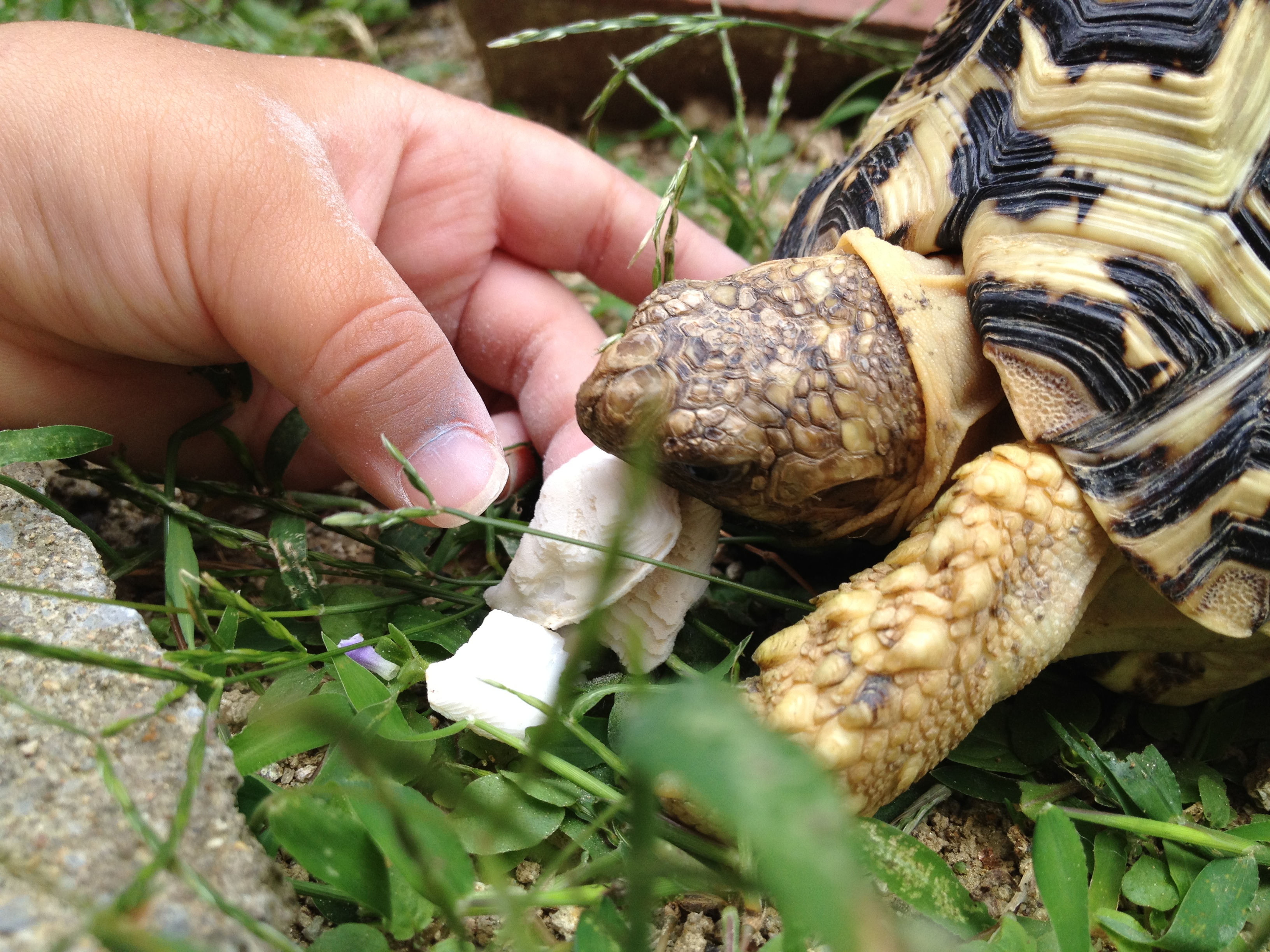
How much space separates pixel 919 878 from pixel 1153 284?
25.4 inches

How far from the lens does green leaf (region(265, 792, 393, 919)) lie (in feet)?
2.45

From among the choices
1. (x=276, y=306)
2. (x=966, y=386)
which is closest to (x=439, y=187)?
(x=276, y=306)

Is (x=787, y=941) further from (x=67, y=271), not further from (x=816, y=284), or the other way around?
(x=67, y=271)

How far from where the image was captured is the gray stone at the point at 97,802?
62cm

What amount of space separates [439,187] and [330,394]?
56cm

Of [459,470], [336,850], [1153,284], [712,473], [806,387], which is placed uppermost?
[1153,284]

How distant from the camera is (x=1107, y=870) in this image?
98 centimetres

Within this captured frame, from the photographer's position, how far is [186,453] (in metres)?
1.35

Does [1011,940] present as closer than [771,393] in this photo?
Yes

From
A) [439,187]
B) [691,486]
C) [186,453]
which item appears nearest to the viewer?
[691,486]

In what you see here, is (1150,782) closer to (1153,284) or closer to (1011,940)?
(1011,940)

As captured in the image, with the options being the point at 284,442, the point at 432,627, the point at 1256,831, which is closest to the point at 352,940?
the point at 432,627

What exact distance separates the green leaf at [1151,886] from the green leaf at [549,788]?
0.60 m

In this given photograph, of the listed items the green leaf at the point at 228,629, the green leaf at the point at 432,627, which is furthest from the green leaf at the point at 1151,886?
the green leaf at the point at 228,629
